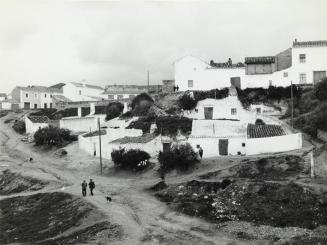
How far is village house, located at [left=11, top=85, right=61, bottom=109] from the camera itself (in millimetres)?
82188

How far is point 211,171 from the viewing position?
38.5 meters

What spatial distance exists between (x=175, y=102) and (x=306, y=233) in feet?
117

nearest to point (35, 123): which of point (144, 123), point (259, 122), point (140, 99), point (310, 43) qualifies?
point (140, 99)

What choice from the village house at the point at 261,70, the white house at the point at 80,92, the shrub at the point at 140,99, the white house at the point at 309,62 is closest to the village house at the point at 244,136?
the village house at the point at 261,70

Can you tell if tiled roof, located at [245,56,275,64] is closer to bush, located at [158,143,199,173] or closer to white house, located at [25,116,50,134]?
bush, located at [158,143,199,173]

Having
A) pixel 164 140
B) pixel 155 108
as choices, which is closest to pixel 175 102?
pixel 155 108

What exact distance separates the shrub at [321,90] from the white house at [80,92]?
142 ft

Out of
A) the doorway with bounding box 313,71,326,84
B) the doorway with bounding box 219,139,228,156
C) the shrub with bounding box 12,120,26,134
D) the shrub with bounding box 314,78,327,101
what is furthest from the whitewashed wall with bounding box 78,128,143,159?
the doorway with bounding box 313,71,326,84

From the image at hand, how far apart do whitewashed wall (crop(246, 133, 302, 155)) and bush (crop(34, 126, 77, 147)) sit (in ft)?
82.7

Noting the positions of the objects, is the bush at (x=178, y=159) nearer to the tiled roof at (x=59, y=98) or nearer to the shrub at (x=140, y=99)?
the shrub at (x=140, y=99)

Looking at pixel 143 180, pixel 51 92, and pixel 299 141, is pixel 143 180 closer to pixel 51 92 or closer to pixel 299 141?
pixel 299 141

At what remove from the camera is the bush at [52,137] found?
182 feet

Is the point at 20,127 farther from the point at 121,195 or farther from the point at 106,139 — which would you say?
the point at 121,195

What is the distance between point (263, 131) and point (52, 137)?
26045mm
